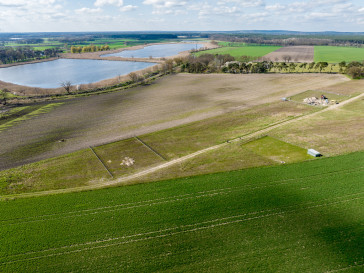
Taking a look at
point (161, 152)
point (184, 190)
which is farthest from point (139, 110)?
point (184, 190)

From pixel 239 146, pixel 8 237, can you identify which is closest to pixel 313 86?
pixel 239 146

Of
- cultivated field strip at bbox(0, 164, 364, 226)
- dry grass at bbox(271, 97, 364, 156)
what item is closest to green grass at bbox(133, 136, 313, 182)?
dry grass at bbox(271, 97, 364, 156)

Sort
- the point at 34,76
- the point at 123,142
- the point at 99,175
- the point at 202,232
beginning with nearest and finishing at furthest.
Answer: the point at 202,232, the point at 99,175, the point at 123,142, the point at 34,76

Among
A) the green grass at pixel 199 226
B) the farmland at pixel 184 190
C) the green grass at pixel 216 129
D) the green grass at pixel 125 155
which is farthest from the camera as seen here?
the green grass at pixel 216 129

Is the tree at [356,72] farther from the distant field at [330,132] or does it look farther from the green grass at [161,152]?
the green grass at [161,152]

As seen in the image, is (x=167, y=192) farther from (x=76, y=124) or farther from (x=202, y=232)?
(x=76, y=124)

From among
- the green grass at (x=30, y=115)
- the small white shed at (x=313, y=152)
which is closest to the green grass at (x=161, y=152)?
the green grass at (x=30, y=115)
